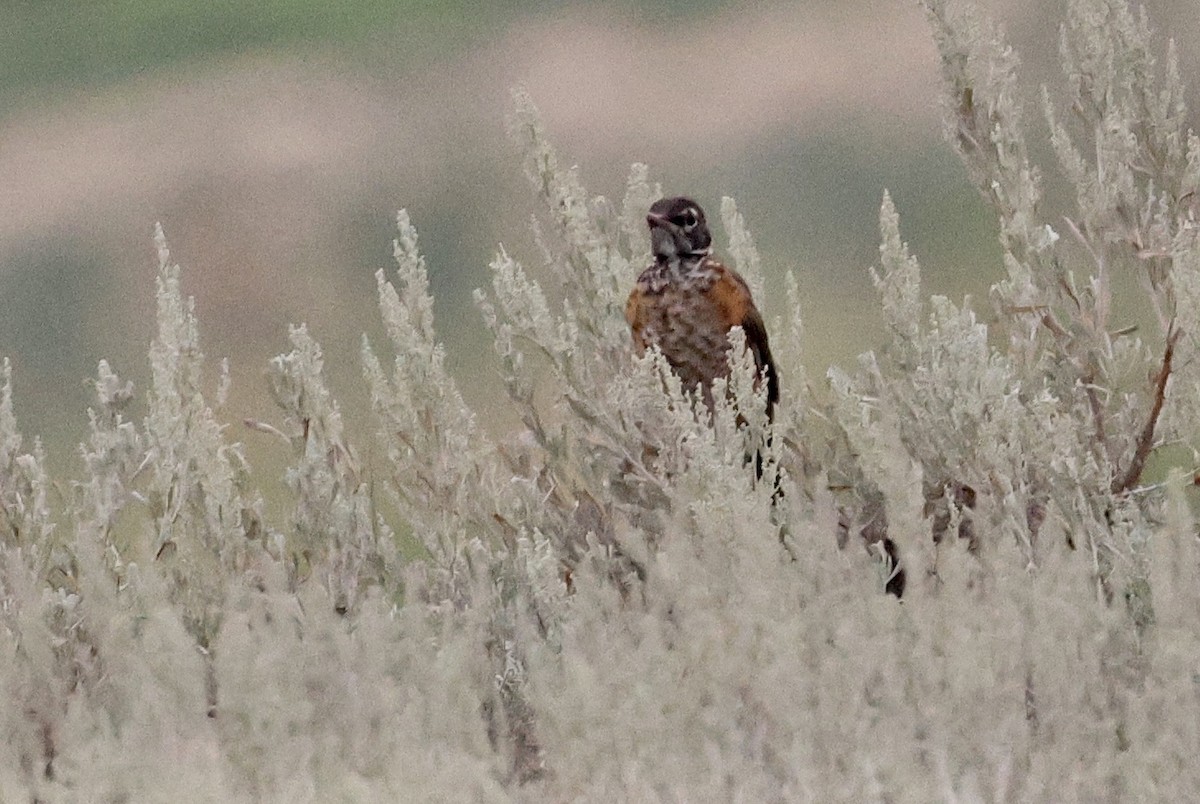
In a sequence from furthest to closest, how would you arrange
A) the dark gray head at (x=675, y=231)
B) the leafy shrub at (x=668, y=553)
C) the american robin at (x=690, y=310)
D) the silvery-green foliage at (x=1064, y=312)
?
the dark gray head at (x=675, y=231) < the american robin at (x=690, y=310) < the silvery-green foliage at (x=1064, y=312) < the leafy shrub at (x=668, y=553)

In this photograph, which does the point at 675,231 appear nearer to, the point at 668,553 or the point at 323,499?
the point at 323,499

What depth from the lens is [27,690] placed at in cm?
335

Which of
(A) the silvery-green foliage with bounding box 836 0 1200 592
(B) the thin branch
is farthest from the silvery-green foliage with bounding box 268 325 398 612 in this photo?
(B) the thin branch

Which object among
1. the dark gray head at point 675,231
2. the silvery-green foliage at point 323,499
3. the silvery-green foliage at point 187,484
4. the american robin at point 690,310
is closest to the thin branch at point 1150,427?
the american robin at point 690,310

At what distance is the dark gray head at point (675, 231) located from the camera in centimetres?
480

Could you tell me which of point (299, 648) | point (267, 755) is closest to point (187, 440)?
point (299, 648)

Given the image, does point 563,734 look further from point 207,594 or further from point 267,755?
point 207,594

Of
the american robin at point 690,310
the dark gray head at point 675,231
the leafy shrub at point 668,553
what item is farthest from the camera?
the dark gray head at point 675,231

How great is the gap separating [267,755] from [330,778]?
104 mm

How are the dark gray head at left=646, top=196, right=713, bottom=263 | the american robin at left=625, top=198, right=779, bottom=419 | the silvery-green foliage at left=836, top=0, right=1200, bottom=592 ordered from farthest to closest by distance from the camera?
the dark gray head at left=646, top=196, right=713, bottom=263 < the american robin at left=625, top=198, right=779, bottom=419 < the silvery-green foliage at left=836, top=0, right=1200, bottom=592

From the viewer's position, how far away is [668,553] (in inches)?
125

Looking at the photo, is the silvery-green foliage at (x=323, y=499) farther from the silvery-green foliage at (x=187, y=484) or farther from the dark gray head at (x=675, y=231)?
the dark gray head at (x=675, y=231)

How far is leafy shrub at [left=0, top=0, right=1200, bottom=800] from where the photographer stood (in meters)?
2.65

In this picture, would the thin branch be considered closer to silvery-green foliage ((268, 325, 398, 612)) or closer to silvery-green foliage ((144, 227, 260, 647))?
silvery-green foliage ((268, 325, 398, 612))
